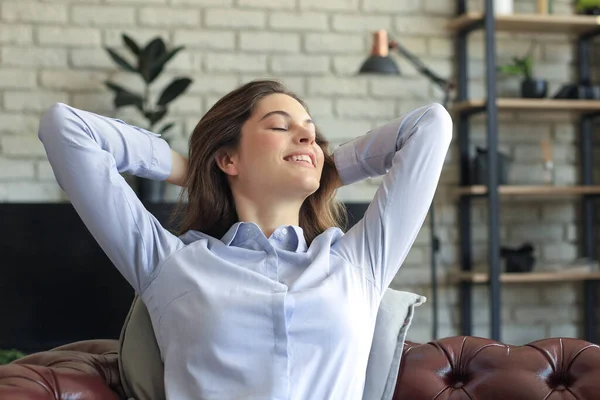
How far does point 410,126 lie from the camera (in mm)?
1984

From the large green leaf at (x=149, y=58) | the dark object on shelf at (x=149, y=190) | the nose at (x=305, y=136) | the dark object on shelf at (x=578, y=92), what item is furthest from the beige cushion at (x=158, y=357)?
the dark object on shelf at (x=578, y=92)

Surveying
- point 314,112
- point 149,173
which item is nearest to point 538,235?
point 314,112

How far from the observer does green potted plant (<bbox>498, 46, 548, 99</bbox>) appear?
14.0 feet

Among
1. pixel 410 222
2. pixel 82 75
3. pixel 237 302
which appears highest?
pixel 82 75

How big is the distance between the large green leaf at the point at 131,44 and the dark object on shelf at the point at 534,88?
1820 millimetres

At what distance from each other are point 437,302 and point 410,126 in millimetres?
2528

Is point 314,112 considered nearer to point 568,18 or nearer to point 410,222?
point 568,18

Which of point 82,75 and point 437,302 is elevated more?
point 82,75

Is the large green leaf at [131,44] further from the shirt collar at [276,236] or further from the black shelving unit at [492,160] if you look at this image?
the shirt collar at [276,236]

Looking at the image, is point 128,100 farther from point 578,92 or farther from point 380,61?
point 578,92

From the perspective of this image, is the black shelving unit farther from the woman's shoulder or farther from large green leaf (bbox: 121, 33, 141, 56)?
the woman's shoulder

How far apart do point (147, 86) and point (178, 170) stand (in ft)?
6.33

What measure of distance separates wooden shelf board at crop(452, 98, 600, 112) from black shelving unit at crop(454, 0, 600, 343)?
0.01 metres

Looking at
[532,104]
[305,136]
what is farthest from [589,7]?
[305,136]
